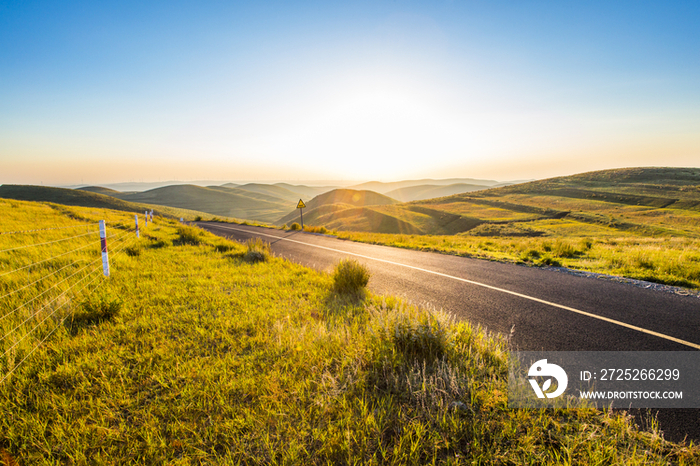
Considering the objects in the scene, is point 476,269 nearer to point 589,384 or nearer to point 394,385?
point 589,384

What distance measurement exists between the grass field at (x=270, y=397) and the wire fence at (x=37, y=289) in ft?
0.13

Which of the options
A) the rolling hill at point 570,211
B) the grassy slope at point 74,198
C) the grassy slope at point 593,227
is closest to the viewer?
the grassy slope at point 593,227

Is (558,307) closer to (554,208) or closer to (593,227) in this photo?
(593,227)

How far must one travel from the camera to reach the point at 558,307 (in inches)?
193

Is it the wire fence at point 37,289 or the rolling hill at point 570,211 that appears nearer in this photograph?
the wire fence at point 37,289

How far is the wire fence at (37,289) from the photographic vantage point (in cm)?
319

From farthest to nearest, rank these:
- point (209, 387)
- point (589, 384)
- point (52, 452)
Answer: point (589, 384) < point (209, 387) < point (52, 452)

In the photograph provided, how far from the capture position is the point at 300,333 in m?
3.47

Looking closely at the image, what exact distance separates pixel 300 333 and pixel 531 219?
→ 60029mm

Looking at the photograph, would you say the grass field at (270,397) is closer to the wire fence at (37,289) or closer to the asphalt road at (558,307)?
the wire fence at (37,289)

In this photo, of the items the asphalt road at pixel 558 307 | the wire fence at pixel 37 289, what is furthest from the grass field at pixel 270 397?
the asphalt road at pixel 558 307

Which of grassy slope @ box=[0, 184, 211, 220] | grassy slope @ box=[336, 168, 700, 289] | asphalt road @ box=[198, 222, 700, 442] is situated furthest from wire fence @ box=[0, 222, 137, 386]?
grassy slope @ box=[0, 184, 211, 220]

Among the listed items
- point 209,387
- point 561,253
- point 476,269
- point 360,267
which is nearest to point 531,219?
point 561,253

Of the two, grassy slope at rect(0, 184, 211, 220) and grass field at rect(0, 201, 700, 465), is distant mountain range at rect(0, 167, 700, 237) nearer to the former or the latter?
grassy slope at rect(0, 184, 211, 220)
